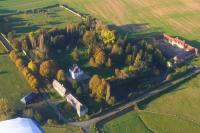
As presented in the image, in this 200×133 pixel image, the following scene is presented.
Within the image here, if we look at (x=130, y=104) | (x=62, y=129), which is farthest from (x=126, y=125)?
(x=62, y=129)

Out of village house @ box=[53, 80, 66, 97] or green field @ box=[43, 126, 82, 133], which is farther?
village house @ box=[53, 80, 66, 97]

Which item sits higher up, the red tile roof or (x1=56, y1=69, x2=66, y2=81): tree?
the red tile roof

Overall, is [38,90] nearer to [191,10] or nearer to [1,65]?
[1,65]

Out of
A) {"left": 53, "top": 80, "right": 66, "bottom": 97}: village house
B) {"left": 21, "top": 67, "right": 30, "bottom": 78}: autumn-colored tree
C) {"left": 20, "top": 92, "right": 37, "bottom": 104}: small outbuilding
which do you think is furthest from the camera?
{"left": 21, "top": 67, "right": 30, "bottom": 78}: autumn-colored tree

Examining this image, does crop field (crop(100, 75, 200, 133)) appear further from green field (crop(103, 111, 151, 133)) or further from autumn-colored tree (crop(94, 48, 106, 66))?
autumn-colored tree (crop(94, 48, 106, 66))

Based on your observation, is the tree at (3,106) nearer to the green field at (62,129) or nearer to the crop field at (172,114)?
the green field at (62,129)

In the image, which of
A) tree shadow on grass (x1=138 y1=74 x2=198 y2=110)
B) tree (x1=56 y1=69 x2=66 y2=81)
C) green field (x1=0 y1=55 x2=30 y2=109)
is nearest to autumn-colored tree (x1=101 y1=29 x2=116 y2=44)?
tree (x1=56 y1=69 x2=66 y2=81)

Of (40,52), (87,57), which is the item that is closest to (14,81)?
(40,52)
